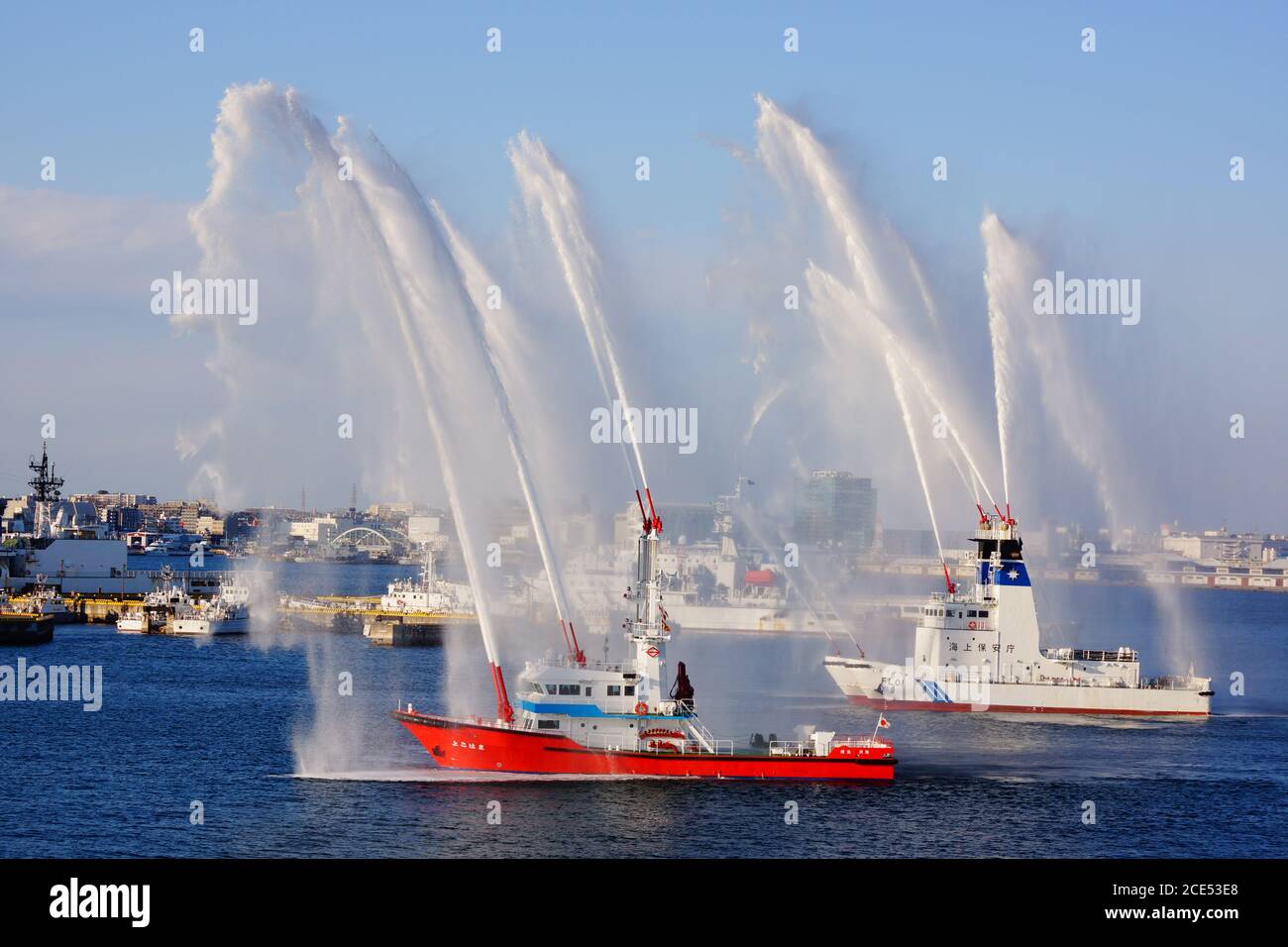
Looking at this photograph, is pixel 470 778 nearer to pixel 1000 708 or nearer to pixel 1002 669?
pixel 1000 708

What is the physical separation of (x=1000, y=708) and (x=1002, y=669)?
1683 mm

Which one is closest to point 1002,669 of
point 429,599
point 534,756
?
point 534,756

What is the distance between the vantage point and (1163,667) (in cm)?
8994

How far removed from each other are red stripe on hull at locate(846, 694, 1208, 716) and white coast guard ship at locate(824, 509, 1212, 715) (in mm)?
42

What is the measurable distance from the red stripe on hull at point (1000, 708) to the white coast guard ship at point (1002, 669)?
0.04 m

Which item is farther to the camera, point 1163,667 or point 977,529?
point 1163,667

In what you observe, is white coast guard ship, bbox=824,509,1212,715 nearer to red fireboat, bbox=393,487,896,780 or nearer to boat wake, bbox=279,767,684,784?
red fireboat, bbox=393,487,896,780

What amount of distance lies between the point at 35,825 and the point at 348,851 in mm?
8604

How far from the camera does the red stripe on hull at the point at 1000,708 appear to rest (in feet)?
202

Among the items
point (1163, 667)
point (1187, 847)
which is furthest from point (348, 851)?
point (1163, 667)

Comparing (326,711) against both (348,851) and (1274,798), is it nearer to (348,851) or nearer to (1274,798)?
(348,851)

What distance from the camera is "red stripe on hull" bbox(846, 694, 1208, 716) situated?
61.7 m

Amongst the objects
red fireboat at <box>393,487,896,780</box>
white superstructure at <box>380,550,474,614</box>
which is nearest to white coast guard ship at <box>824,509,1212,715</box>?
red fireboat at <box>393,487,896,780</box>
